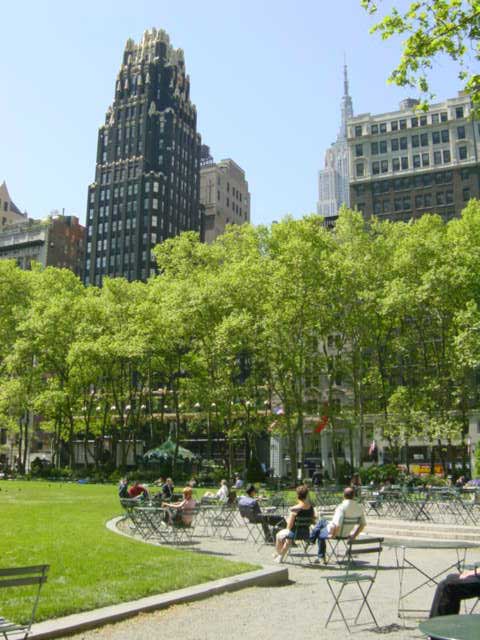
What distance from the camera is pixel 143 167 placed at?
122375 mm

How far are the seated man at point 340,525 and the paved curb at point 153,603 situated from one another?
2137 millimetres

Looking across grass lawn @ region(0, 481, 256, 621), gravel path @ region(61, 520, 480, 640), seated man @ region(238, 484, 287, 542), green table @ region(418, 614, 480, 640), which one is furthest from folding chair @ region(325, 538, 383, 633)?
green table @ region(418, 614, 480, 640)

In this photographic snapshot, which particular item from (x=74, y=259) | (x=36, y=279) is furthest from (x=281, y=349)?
(x=74, y=259)

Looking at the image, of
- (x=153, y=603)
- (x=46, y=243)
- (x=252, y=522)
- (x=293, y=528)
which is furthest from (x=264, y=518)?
(x=46, y=243)

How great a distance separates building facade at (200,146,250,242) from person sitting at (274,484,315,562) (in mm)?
123286

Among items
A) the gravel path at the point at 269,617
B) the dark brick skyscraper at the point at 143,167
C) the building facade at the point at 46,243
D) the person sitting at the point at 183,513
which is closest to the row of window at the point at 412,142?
the dark brick skyscraper at the point at 143,167

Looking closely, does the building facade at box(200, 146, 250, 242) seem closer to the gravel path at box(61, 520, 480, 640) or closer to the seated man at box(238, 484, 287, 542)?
the seated man at box(238, 484, 287, 542)

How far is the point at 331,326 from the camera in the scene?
4753 cm

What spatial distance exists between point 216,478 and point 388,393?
14572 mm

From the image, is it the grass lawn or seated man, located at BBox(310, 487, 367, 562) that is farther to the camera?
seated man, located at BBox(310, 487, 367, 562)

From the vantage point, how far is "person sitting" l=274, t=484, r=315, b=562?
13445mm

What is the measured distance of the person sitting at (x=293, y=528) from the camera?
13.4m

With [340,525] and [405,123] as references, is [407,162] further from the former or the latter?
[340,525]

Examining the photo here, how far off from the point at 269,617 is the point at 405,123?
97487 mm
